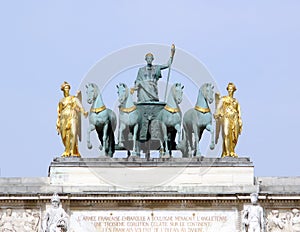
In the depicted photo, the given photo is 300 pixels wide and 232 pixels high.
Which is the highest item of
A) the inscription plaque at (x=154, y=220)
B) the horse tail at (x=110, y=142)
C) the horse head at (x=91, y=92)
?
the horse head at (x=91, y=92)

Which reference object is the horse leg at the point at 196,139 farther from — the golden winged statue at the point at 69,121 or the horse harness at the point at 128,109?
the golden winged statue at the point at 69,121

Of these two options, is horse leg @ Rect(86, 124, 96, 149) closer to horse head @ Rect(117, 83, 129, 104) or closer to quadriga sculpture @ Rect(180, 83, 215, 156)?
horse head @ Rect(117, 83, 129, 104)

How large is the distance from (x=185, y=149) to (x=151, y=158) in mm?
1520

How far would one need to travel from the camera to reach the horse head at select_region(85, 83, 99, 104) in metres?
75.4

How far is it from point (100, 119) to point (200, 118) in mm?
3238

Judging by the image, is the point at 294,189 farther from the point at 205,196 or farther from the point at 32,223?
the point at 32,223

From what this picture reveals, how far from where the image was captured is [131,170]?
74.4m

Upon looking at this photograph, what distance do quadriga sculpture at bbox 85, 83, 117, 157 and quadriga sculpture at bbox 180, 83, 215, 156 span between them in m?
2.38

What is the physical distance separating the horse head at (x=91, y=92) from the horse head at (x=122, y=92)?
74 centimetres

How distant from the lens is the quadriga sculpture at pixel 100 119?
75125 mm

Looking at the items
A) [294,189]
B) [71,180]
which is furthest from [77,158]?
[294,189]

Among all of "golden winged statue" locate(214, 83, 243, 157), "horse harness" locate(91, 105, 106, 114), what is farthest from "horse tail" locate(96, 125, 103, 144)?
"golden winged statue" locate(214, 83, 243, 157)

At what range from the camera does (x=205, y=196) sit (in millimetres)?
73625

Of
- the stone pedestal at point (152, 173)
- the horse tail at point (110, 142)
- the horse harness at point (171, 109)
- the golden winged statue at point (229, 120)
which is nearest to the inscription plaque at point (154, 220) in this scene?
the stone pedestal at point (152, 173)
